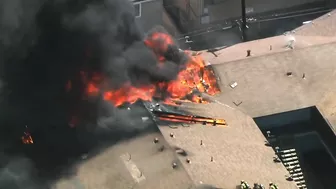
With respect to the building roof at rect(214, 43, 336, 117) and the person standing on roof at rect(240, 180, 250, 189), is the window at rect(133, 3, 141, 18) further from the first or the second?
the person standing on roof at rect(240, 180, 250, 189)

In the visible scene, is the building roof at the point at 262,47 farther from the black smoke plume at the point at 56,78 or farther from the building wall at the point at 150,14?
the black smoke plume at the point at 56,78

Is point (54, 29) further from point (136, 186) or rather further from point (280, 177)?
point (280, 177)

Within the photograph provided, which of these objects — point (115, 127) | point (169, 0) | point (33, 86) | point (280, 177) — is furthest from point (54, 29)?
point (169, 0)

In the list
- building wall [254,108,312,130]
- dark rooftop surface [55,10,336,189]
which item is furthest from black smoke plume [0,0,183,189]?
building wall [254,108,312,130]

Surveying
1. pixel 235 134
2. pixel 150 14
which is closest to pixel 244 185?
pixel 235 134

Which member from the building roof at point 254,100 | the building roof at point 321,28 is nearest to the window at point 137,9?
the building roof at point 254,100

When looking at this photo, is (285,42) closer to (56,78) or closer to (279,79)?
(279,79)
